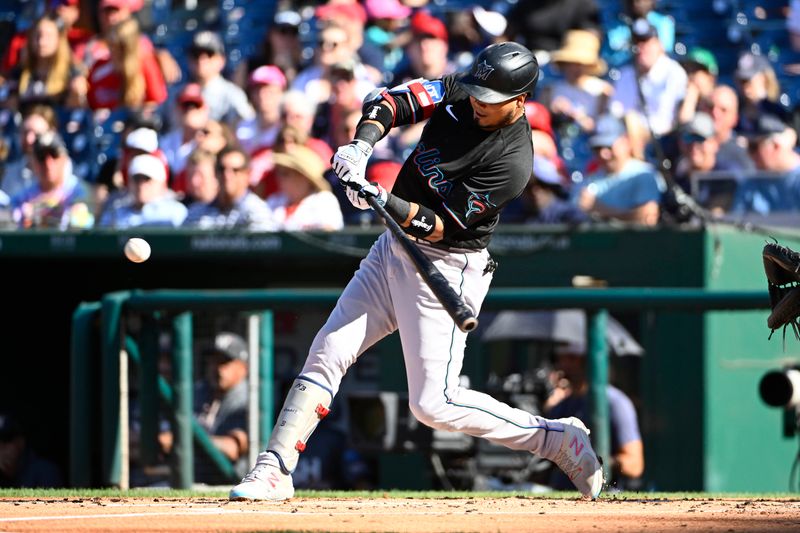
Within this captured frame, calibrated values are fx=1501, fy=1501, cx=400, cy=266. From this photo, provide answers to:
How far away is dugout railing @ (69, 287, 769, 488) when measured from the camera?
24.7ft

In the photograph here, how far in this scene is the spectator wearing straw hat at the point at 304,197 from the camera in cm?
894

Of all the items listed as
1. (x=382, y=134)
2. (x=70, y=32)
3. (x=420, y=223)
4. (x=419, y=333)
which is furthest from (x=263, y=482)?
(x=70, y=32)

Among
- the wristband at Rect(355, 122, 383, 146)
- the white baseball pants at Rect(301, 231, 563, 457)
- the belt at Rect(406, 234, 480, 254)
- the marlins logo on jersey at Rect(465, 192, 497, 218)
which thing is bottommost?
the white baseball pants at Rect(301, 231, 563, 457)

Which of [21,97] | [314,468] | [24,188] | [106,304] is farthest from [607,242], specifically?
[21,97]

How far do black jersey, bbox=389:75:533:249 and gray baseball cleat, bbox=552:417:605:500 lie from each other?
794 mm

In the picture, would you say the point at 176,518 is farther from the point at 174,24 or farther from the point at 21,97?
the point at 174,24

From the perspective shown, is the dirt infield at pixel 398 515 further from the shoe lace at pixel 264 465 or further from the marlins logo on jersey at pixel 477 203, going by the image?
the marlins logo on jersey at pixel 477 203

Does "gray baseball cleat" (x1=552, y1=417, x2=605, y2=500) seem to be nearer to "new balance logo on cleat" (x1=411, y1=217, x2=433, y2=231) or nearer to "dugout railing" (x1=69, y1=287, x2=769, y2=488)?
"new balance logo on cleat" (x1=411, y1=217, x2=433, y2=231)

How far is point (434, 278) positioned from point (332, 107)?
496 cm

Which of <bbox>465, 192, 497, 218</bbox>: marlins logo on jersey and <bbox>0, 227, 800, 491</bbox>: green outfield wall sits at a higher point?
<bbox>465, 192, 497, 218</bbox>: marlins logo on jersey

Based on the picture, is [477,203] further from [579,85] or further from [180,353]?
[579,85]

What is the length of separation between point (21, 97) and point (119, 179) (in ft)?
5.18

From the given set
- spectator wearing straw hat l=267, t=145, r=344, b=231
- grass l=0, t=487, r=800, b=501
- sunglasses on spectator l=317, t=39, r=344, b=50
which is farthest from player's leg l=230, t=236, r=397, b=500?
sunglasses on spectator l=317, t=39, r=344, b=50

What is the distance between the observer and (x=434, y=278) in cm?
501
